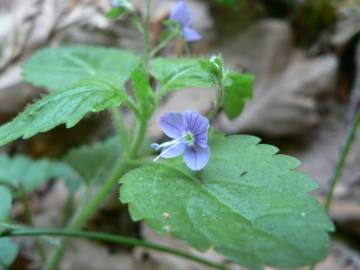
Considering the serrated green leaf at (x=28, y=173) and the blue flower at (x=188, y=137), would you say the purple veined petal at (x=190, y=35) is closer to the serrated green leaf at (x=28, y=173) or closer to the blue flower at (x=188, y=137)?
the blue flower at (x=188, y=137)

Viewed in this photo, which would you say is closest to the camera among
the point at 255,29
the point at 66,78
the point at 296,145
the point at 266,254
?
the point at 266,254

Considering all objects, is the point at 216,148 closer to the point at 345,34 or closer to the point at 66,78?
the point at 66,78

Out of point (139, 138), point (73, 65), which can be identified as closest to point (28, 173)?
point (73, 65)

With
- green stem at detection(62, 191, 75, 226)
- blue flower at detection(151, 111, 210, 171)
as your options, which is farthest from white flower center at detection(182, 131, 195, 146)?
green stem at detection(62, 191, 75, 226)

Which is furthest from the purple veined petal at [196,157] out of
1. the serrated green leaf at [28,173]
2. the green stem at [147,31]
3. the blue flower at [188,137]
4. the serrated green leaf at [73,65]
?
the serrated green leaf at [28,173]

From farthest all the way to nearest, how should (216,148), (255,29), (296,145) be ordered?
1. (255,29)
2. (296,145)
3. (216,148)

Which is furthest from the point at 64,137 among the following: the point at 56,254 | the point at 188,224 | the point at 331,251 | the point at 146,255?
the point at 188,224

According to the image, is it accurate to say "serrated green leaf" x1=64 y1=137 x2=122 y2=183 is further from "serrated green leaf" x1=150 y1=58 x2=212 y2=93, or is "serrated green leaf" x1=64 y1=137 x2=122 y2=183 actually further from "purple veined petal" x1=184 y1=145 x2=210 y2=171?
"purple veined petal" x1=184 y1=145 x2=210 y2=171
